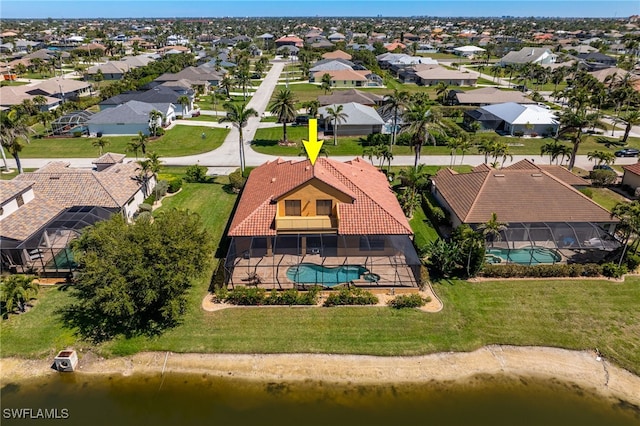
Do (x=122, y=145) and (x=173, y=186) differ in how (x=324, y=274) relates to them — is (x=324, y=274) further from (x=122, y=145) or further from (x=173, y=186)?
(x=122, y=145)

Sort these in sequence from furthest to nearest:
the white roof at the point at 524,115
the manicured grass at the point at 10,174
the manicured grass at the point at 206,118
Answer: the manicured grass at the point at 206,118 → the white roof at the point at 524,115 → the manicured grass at the point at 10,174

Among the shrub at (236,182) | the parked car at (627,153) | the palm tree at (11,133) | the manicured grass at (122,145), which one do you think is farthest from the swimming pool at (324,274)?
the parked car at (627,153)

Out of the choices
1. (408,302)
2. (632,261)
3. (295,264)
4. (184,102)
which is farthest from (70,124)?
(632,261)

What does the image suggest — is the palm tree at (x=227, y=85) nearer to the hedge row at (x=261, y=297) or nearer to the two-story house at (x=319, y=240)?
the two-story house at (x=319, y=240)

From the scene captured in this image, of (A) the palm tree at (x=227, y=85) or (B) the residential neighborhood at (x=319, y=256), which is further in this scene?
(A) the palm tree at (x=227, y=85)

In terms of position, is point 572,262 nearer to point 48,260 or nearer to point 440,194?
point 440,194

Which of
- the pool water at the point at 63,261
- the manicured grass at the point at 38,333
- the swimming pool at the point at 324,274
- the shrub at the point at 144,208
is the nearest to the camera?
the manicured grass at the point at 38,333
